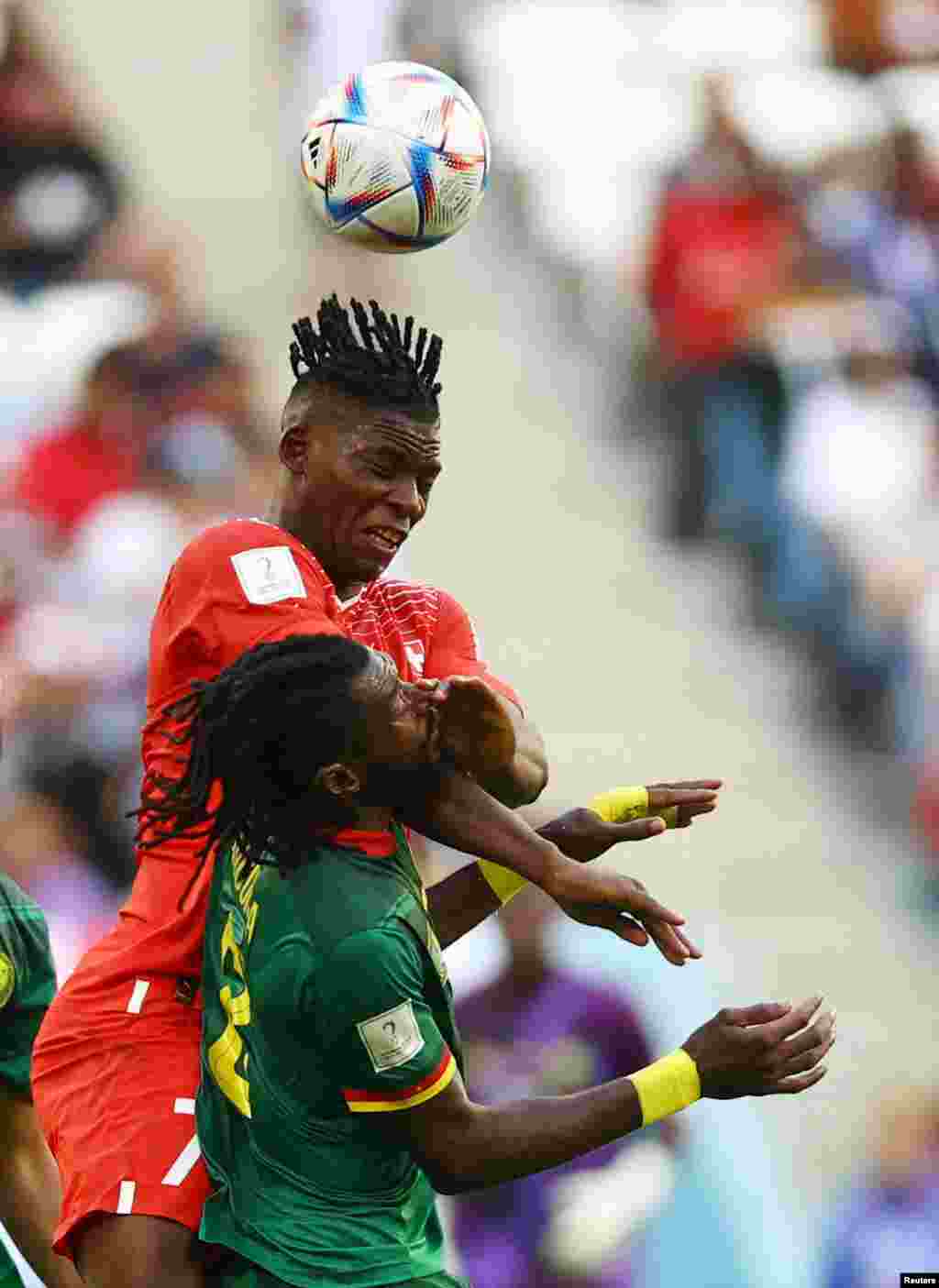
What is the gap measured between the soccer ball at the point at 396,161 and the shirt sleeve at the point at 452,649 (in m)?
0.77

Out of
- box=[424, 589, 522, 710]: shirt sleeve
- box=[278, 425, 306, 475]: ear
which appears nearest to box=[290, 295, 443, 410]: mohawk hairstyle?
box=[278, 425, 306, 475]: ear

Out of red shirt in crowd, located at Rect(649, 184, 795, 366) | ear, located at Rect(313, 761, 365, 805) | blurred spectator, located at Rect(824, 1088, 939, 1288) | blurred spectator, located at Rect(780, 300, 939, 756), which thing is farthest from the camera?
red shirt in crowd, located at Rect(649, 184, 795, 366)

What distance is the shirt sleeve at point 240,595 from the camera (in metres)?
3.55

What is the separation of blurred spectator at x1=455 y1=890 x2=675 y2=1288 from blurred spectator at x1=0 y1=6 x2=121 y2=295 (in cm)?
294

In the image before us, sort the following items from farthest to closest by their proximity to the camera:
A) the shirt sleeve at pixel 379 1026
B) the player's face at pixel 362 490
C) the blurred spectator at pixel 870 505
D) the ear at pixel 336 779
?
the blurred spectator at pixel 870 505 → the player's face at pixel 362 490 → the ear at pixel 336 779 → the shirt sleeve at pixel 379 1026

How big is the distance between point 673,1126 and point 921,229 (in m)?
3.63

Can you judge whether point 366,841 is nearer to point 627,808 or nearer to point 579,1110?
point 579,1110

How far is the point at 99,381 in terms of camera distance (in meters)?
7.80

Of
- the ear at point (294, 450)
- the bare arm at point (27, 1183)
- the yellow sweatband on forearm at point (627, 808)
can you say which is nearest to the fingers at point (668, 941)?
the yellow sweatband on forearm at point (627, 808)

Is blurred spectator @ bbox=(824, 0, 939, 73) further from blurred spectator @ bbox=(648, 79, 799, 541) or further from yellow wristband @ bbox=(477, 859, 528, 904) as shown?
yellow wristband @ bbox=(477, 859, 528, 904)

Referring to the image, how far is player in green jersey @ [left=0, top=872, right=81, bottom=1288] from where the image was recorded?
4.55m

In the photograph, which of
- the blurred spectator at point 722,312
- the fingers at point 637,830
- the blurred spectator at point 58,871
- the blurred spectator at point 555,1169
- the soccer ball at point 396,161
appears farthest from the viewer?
the blurred spectator at point 722,312

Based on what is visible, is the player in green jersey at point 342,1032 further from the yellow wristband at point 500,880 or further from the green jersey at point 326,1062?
the yellow wristband at point 500,880

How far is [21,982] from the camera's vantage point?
4.57m
